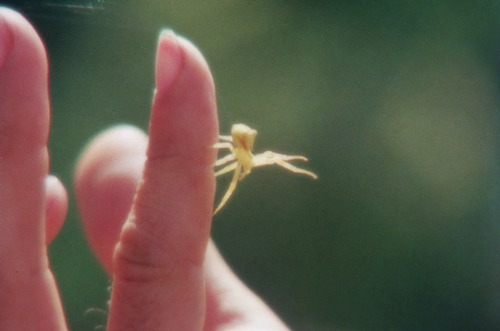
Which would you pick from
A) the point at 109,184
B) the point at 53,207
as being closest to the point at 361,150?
the point at 109,184

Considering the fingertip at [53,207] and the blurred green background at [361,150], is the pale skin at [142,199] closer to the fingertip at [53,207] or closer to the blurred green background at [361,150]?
the fingertip at [53,207]

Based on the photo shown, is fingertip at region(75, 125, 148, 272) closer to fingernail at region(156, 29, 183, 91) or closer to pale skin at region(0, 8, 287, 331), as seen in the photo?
pale skin at region(0, 8, 287, 331)

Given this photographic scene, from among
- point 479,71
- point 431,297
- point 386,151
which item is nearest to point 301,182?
point 386,151

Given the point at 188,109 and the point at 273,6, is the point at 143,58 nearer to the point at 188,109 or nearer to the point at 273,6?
the point at 273,6

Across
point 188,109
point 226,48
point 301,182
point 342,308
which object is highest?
point 188,109

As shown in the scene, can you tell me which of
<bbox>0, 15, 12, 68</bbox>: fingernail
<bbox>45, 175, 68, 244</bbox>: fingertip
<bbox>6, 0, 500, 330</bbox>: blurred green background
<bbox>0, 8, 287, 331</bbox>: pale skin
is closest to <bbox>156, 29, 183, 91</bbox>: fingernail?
<bbox>0, 8, 287, 331</bbox>: pale skin

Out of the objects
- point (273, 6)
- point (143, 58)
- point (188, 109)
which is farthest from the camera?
point (273, 6)

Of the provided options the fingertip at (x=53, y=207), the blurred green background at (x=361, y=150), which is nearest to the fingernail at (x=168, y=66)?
the fingertip at (x=53, y=207)
